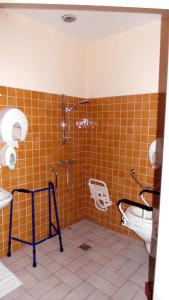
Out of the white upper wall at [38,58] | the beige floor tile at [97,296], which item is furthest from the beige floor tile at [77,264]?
the white upper wall at [38,58]

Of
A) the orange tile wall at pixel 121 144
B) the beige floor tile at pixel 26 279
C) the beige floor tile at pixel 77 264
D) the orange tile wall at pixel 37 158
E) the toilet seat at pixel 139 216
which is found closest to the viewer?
the beige floor tile at pixel 26 279

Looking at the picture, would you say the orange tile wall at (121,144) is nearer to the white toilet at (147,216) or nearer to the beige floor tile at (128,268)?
the white toilet at (147,216)

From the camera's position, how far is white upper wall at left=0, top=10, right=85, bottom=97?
2010 millimetres

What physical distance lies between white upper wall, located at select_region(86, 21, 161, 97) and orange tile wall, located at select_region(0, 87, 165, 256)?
0.45 ft

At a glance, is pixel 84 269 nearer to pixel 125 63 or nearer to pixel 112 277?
pixel 112 277

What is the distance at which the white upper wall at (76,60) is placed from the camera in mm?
2062

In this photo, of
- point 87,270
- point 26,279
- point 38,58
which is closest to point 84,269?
point 87,270

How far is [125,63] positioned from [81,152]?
4.26 feet

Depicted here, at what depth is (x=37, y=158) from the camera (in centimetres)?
237

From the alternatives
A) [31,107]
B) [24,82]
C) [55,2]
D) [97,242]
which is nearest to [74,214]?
[97,242]

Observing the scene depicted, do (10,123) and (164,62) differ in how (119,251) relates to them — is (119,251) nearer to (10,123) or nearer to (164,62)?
(10,123)

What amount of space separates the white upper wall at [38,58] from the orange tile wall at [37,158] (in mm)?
128

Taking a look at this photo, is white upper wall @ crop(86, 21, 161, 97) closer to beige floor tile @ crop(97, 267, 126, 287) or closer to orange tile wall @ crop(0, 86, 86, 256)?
orange tile wall @ crop(0, 86, 86, 256)

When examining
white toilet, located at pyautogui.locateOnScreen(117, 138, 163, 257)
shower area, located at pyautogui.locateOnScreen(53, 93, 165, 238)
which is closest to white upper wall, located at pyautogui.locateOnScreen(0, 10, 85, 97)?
shower area, located at pyautogui.locateOnScreen(53, 93, 165, 238)
